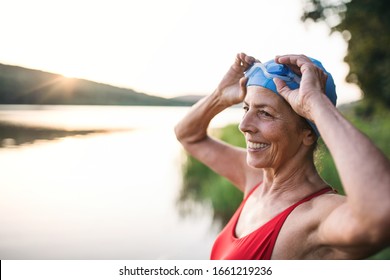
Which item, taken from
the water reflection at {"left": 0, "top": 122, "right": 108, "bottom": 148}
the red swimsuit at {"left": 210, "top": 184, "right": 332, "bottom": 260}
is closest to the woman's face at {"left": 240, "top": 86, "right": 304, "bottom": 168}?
the red swimsuit at {"left": 210, "top": 184, "right": 332, "bottom": 260}

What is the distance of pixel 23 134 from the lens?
3.58 metres

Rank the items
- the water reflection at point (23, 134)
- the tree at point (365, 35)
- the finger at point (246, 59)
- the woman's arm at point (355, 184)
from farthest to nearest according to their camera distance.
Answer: the tree at point (365, 35), the water reflection at point (23, 134), the finger at point (246, 59), the woman's arm at point (355, 184)

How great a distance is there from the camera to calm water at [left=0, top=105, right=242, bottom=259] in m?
3.71

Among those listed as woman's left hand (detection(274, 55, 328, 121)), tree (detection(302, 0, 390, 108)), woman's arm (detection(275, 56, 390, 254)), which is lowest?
woman's arm (detection(275, 56, 390, 254))

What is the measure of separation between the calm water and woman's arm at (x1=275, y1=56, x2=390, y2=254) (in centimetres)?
175

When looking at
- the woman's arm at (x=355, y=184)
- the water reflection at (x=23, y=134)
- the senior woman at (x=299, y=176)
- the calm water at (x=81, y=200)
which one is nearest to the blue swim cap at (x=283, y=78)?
the senior woman at (x=299, y=176)

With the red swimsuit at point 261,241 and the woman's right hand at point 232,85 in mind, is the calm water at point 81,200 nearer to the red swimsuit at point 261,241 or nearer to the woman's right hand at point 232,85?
the woman's right hand at point 232,85

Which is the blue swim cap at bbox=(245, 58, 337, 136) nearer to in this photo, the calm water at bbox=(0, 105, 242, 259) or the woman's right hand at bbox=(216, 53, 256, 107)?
the woman's right hand at bbox=(216, 53, 256, 107)

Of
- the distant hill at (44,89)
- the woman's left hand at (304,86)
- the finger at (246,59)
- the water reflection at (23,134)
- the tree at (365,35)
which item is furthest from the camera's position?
the tree at (365,35)

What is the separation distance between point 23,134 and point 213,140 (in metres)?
2.48

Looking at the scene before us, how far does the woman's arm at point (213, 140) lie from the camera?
1.44 m

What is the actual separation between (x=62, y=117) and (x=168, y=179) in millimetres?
1953

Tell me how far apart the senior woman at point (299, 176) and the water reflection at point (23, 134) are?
2.23m
